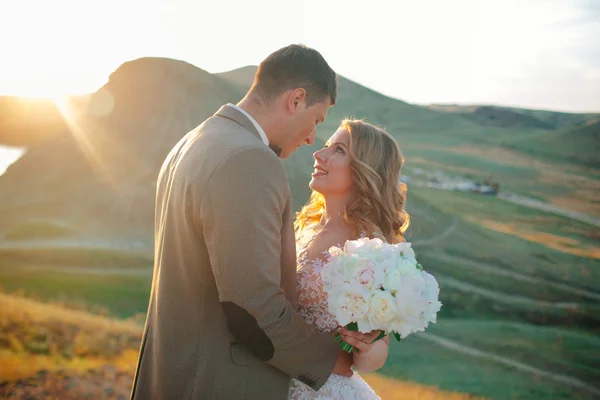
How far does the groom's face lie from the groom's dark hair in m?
0.12

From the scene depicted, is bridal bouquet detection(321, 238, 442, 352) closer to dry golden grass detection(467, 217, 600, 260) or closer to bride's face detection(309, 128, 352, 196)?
bride's face detection(309, 128, 352, 196)

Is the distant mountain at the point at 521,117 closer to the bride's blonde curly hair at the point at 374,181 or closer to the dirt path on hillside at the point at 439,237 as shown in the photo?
the dirt path on hillside at the point at 439,237

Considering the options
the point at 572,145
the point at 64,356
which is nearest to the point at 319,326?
the point at 64,356

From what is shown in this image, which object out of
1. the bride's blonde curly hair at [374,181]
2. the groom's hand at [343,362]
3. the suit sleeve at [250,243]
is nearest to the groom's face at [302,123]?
the suit sleeve at [250,243]

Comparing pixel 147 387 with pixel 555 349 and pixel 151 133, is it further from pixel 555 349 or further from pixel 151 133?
pixel 151 133

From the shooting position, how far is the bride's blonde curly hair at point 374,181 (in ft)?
14.3

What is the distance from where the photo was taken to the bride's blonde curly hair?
4.36m

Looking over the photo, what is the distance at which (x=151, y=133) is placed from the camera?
79.7 ft

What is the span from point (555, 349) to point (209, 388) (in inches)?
830

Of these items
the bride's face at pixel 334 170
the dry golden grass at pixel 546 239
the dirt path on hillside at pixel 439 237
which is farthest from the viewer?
the dry golden grass at pixel 546 239

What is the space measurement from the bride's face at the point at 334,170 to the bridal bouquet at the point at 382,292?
142 cm

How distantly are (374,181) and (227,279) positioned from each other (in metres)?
2.24

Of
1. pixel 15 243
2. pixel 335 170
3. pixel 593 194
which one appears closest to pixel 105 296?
pixel 15 243

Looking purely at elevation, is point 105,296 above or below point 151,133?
below
